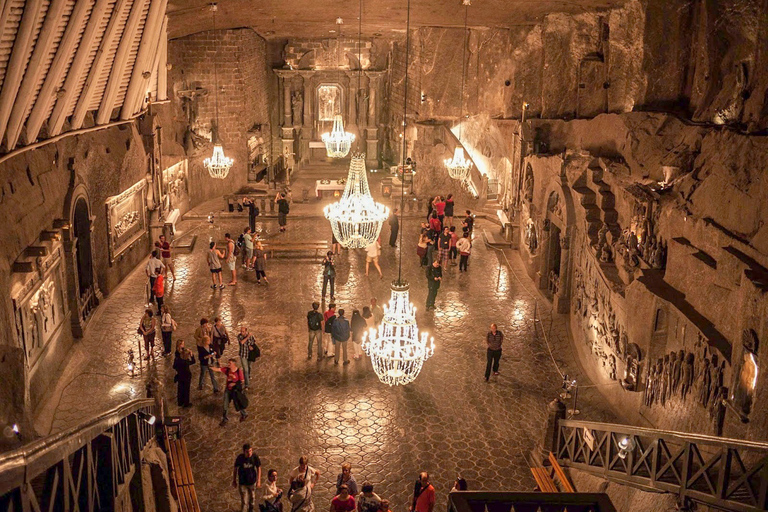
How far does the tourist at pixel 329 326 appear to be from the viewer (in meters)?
12.3

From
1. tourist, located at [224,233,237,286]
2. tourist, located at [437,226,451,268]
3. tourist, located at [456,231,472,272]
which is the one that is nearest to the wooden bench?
tourist, located at [224,233,237,286]

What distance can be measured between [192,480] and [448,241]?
8.75 meters

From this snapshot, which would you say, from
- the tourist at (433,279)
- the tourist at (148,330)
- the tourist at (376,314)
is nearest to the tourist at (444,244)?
the tourist at (433,279)

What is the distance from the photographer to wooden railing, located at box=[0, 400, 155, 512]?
369 cm

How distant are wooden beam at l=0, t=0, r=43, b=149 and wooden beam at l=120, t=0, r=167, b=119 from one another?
4.76 metres

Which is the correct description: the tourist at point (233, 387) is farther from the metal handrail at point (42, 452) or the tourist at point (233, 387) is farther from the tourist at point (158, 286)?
the metal handrail at point (42, 452)

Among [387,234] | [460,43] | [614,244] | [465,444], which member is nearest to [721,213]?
[614,244]

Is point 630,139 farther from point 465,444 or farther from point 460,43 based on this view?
point 460,43

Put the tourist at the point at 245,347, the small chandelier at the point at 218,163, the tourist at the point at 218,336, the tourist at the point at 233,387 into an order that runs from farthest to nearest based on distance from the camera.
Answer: the small chandelier at the point at 218,163 → the tourist at the point at 218,336 → the tourist at the point at 245,347 → the tourist at the point at 233,387

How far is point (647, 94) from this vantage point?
50.6 feet

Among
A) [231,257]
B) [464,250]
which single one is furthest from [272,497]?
[464,250]

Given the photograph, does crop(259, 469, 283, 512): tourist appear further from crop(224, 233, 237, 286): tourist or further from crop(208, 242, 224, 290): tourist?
crop(224, 233, 237, 286): tourist

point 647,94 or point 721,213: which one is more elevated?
point 647,94

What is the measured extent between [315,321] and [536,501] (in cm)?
785
